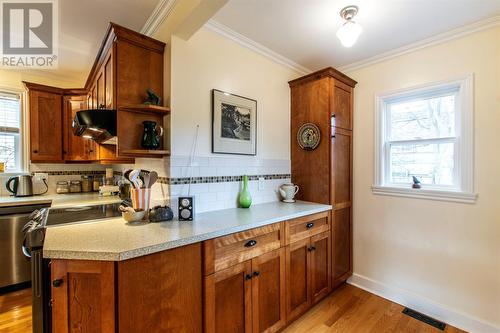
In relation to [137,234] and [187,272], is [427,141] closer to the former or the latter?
[187,272]

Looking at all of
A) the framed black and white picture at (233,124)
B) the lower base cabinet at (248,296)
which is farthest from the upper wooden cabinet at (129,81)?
the lower base cabinet at (248,296)

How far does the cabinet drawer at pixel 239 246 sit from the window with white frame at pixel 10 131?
3.11 meters

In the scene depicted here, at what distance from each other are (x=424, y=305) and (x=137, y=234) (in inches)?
100

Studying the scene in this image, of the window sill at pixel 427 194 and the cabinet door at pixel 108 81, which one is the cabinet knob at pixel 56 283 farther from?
the window sill at pixel 427 194

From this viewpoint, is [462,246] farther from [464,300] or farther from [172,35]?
[172,35]

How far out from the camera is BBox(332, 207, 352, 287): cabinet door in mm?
2305

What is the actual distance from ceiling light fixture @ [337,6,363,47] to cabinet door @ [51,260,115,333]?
6.70 feet

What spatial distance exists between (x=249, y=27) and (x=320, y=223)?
1889 millimetres

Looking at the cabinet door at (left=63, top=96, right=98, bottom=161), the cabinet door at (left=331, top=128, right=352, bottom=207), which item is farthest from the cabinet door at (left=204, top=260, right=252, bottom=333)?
the cabinet door at (left=63, top=96, right=98, bottom=161)

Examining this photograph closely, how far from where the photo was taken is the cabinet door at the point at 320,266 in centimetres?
203

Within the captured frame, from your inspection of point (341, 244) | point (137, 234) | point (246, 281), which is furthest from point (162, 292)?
point (341, 244)

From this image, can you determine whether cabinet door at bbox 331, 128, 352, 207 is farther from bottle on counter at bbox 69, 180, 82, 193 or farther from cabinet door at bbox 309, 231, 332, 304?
bottle on counter at bbox 69, 180, 82, 193

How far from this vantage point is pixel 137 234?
1300mm

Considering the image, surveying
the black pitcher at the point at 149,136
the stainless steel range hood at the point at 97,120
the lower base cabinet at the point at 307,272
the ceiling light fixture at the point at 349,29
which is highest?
A: the ceiling light fixture at the point at 349,29
